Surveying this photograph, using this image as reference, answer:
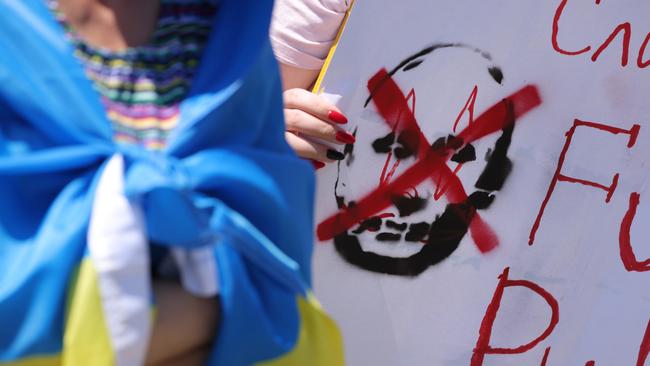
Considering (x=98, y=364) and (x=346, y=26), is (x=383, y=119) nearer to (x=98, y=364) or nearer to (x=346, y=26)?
(x=346, y=26)

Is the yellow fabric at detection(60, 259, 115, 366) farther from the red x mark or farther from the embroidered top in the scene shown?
the red x mark

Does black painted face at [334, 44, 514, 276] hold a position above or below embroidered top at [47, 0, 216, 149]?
below

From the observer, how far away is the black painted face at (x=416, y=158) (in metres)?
1.85

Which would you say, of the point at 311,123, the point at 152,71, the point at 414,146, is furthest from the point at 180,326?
the point at 414,146

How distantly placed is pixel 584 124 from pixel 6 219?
131 centimetres

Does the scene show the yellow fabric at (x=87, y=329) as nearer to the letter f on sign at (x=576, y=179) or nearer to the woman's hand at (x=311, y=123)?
the woman's hand at (x=311, y=123)

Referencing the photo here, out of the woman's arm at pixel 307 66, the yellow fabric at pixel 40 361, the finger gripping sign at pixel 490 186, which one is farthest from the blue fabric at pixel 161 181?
the finger gripping sign at pixel 490 186

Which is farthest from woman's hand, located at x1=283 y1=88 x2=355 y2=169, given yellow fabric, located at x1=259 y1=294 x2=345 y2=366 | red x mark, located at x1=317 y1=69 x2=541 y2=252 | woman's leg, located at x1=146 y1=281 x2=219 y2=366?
woman's leg, located at x1=146 y1=281 x2=219 y2=366

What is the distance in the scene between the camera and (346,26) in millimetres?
1750

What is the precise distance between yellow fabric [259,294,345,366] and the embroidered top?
0.89 ft

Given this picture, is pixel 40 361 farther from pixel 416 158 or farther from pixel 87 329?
pixel 416 158

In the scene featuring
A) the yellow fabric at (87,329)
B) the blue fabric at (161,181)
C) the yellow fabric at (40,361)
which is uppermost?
the blue fabric at (161,181)

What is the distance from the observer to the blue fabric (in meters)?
0.96

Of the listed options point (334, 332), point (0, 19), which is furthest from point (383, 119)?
point (0, 19)
